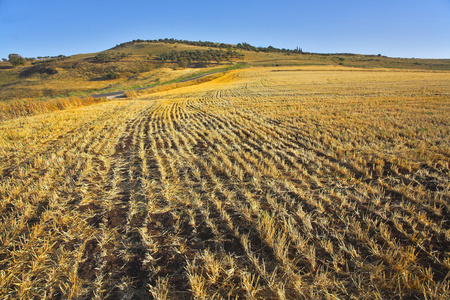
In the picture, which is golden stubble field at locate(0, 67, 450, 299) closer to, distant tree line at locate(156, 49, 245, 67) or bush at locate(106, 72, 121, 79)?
bush at locate(106, 72, 121, 79)

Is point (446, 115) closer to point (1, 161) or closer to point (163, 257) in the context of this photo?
point (163, 257)

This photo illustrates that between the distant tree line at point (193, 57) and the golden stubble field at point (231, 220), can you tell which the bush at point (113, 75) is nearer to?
the distant tree line at point (193, 57)

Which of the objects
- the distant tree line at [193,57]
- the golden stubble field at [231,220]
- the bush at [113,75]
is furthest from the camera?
the distant tree line at [193,57]

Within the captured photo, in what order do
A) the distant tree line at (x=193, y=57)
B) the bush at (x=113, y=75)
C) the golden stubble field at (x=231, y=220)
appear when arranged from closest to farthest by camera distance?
the golden stubble field at (x=231, y=220)
the bush at (x=113, y=75)
the distant tree line at (x=193, y=57)

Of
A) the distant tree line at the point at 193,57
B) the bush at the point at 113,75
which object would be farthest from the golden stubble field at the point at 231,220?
the distant tree line at the point at 193,57

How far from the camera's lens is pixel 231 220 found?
3.37 meters

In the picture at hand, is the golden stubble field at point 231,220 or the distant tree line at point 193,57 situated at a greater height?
the distant tree line at point 193,57

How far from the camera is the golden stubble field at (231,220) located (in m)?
2.28

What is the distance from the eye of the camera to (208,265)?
2.42m

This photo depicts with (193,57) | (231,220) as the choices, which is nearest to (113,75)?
(193,57)

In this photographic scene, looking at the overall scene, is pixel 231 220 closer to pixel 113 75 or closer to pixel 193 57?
pixel 113 75

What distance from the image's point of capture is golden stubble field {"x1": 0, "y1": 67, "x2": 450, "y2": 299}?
7.49 ft

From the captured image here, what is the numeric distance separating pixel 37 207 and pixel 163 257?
295 cm

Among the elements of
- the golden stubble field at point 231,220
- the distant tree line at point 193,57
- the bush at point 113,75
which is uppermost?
the distant tree line at point 193,57
